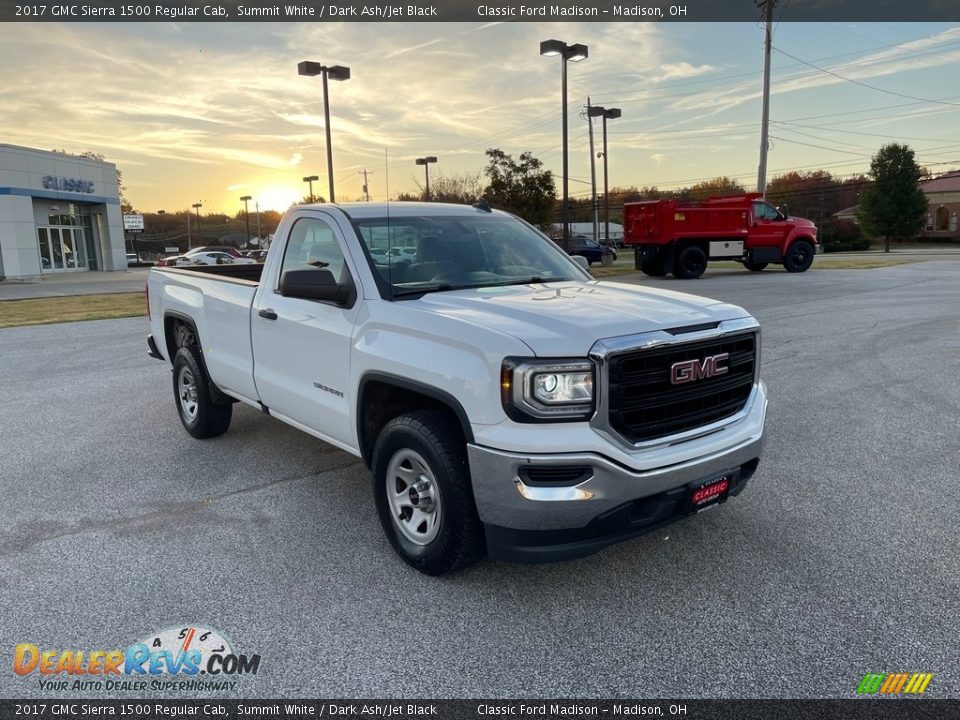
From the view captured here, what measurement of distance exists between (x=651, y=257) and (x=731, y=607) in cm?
2328

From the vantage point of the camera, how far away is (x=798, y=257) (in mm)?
26516

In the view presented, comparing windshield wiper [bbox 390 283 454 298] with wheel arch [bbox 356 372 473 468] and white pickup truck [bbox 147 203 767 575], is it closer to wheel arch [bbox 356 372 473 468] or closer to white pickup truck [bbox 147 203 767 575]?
white pickup truck [bbox 147 203 767 575]

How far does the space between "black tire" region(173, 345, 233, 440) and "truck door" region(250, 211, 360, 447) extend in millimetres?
1129

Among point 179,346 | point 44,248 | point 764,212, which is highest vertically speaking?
point 764,212

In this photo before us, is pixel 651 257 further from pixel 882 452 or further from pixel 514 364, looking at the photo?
pixel 514 364

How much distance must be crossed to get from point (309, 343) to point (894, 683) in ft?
11.2

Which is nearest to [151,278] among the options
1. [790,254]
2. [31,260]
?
[790,254]

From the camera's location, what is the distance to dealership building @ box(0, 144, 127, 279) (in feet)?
132

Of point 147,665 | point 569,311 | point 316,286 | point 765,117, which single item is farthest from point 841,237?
point 147,665

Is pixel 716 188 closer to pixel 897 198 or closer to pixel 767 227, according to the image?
pixel 897 198

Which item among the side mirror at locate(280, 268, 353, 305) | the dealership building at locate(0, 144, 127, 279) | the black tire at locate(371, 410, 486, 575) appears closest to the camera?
the black tire at locate(371, 410, 486, 575)

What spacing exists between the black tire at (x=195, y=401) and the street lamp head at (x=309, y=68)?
25063mm

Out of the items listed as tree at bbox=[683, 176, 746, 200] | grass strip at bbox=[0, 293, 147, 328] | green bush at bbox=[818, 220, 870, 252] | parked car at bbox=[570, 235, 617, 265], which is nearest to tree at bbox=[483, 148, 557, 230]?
parked car at bbox=[570, 235, 617, 265]

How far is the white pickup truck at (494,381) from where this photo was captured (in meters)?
3.12
